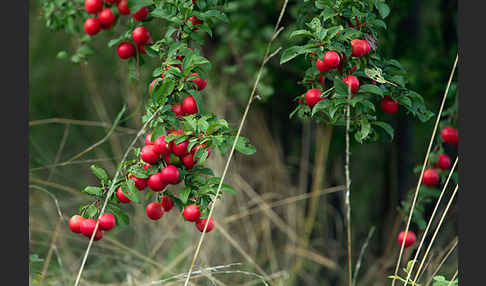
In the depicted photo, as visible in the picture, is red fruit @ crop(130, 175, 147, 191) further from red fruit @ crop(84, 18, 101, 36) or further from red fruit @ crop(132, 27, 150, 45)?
red fruit @ crop(84, 18, 101, 36)

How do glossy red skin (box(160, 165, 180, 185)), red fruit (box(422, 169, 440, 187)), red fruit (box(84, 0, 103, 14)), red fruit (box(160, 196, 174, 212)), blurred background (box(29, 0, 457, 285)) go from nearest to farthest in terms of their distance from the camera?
glossy red skin (box(160, 165, 180, 185)) → red fruit (box(160, 196, 174, 212)) → red fruit (box(84, 0, 103, 14)) → red fruit (box(422, 169, 440, 187)) → blurred background (box(29, 0, 457, 285))

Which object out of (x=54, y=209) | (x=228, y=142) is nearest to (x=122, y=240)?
(x=54, y=209)

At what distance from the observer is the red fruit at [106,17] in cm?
165

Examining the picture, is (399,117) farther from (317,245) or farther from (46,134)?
(46,134)

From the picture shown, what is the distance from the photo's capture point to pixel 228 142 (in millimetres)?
1184

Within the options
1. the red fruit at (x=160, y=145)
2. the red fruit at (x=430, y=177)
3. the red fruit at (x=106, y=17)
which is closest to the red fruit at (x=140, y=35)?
the red fruit at (x=106, y=17)

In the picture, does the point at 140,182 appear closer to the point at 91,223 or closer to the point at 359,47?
the point at 91,223

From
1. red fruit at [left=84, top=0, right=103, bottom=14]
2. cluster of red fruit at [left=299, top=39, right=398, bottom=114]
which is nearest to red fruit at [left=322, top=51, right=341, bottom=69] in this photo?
cluster of red fruit at [left=299, top=39, right=398, bottom=114]

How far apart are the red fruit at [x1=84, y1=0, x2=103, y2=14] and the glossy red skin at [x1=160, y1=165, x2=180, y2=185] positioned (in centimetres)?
70

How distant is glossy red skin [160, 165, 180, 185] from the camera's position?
46.4 inches

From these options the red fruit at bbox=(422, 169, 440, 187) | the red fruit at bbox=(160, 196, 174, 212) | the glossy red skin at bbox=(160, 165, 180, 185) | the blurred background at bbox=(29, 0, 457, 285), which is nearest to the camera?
the glossy red skin at bbox=(160, 165, 180, 185)

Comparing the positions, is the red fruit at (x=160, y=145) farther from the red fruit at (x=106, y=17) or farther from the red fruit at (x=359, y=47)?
the red fruit at (x=106, y=17)

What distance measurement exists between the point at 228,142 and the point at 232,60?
1.83m

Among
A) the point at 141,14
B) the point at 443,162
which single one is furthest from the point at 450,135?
the point at 141,14
